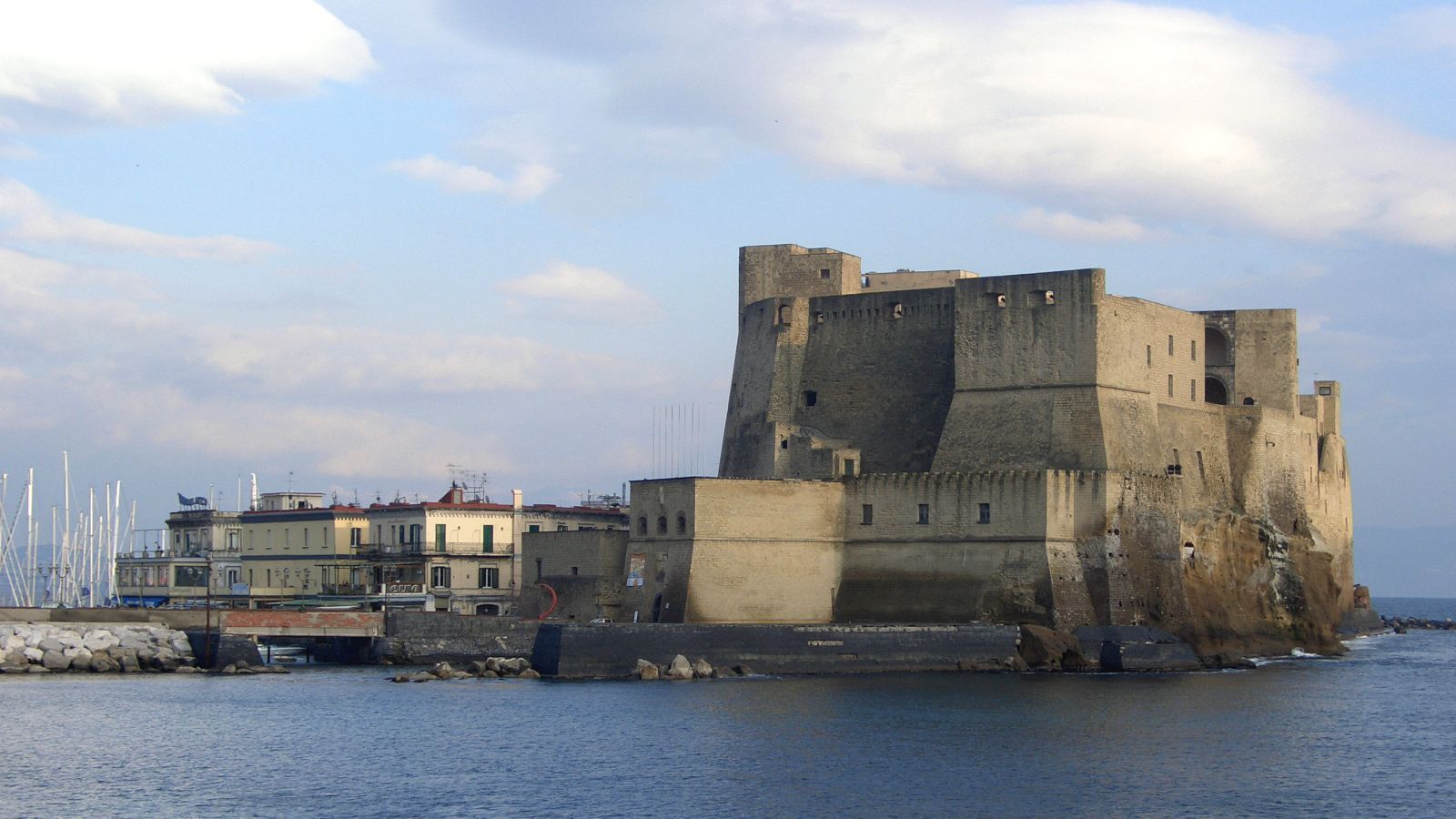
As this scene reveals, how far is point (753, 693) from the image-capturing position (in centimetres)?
4125

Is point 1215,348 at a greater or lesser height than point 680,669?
greater

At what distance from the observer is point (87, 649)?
4644 cm

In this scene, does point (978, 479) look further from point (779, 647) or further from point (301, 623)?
point (301, 623)

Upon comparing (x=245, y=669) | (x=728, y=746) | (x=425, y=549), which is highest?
(x=425, y=549)

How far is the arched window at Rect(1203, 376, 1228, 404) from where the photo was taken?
60.6m

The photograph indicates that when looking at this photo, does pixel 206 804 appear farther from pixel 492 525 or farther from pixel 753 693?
pixel 492 525

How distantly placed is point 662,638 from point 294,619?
9.78 meters

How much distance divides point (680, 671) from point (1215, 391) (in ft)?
80.9

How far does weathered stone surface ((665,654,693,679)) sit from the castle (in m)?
3.05

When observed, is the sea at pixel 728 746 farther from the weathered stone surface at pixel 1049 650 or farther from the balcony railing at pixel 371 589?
the balcony railing at pixel 371 589

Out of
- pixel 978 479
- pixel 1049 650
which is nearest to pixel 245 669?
pixel 978 479

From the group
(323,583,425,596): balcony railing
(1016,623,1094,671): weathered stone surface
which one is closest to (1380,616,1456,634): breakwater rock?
(1016,623,1094,671): weathered stone surface

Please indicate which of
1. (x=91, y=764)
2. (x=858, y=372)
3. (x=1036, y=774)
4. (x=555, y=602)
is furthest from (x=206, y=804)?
(x=858, y=372)

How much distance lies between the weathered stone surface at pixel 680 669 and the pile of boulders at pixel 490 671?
3174 mm
